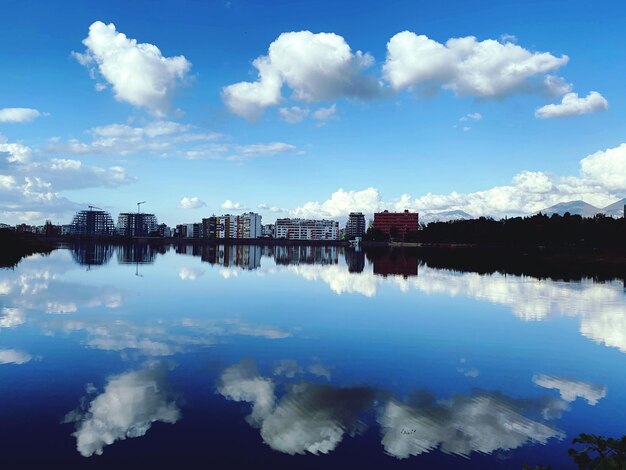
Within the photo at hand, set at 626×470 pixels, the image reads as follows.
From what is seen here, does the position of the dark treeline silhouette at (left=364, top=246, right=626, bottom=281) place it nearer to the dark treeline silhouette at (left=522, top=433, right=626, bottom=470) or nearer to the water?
the water

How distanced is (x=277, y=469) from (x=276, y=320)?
22.7 m

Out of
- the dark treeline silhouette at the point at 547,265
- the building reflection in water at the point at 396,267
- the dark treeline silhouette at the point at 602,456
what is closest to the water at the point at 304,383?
the dark treeline silhouette at the point at 602,456

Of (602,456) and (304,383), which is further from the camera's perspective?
(304,383)

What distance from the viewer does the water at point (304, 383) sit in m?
14.1

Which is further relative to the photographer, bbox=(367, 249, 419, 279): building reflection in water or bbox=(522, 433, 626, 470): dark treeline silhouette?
bbox=(367, 249, 419, 279): building reflection in water

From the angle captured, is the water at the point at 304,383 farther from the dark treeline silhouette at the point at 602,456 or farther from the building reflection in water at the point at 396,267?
the building reflection in water at the point at 396,267

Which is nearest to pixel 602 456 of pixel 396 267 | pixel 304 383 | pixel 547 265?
pixel 304 383

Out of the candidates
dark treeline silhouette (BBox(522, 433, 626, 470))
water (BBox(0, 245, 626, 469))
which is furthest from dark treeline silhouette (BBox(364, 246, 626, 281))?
dark treeline silhouette (BBox(522, 433, 626, 470))

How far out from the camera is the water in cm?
1413

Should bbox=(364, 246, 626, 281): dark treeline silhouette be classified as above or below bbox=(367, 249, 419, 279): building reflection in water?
above

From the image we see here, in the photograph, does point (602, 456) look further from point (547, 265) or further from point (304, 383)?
point (547, 265)

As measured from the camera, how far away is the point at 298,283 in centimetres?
6494

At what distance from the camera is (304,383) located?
65.7ft

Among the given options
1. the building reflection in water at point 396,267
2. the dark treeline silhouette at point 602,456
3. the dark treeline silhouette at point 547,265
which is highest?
the dark treeline silhouette at point 602,456
